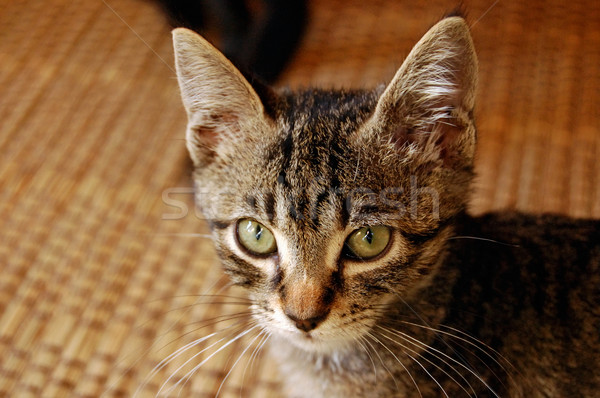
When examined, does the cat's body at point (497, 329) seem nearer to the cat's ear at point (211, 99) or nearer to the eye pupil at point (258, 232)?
the eye pupil at point (258, 232)

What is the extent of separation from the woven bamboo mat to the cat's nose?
0.78 feet

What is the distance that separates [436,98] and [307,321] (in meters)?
0.42

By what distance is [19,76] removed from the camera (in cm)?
181

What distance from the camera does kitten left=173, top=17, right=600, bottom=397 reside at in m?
0.91

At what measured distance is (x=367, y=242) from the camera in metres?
0.92

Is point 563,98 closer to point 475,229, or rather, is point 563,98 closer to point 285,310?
point 475,229

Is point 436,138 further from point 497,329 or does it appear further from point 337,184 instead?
point 497,329

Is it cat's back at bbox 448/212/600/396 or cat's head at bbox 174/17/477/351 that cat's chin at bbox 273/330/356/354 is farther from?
cat's back at bbox 448/212/600/396

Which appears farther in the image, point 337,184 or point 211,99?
point 211,99

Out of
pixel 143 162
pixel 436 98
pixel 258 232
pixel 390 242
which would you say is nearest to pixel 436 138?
pixel 436 98

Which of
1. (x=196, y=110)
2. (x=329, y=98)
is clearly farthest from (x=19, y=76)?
(x=329, y=98)

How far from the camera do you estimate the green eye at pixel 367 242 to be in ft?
3.02

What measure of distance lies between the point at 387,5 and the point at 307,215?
1.38 meters

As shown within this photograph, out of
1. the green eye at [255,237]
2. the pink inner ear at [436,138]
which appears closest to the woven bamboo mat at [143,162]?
the green eye at [255,237]
